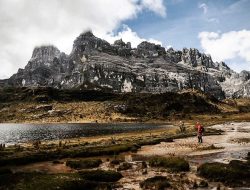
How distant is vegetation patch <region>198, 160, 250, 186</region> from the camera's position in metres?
31.6

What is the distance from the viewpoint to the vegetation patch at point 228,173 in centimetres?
3158

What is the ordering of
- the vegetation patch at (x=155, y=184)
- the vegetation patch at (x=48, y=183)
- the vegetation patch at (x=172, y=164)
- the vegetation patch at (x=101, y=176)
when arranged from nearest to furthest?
the vegetation patch at (x=48, y=183) → the vegetation patch at (x=155, y=184) → the vegetation patch at (x=101, y=176) → the vegetation patch at (x=172, y=164)

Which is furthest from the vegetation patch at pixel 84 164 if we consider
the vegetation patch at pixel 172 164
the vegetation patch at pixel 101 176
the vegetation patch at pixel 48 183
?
the vegetation patch at pixel 48 183

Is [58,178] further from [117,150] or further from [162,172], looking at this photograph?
[117,150]

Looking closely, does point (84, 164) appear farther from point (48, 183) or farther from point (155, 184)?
point (155, 184)

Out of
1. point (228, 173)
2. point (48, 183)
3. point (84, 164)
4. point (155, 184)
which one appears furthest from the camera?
point (84, 164)

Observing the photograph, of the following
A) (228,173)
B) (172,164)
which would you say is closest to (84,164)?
(172,164)

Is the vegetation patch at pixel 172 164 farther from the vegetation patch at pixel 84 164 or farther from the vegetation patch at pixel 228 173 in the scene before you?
the vegetation patch at pixel 84 164

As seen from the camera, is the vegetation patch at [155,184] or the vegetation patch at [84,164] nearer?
the vegetation patch at [155,184]

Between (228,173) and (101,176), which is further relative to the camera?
(101,176)

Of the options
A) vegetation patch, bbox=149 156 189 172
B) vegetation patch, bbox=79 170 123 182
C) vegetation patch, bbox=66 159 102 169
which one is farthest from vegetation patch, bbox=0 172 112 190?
vegetation patch, bbox=66 159 102 169

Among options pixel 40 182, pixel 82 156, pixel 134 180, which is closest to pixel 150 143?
pixel 82 156

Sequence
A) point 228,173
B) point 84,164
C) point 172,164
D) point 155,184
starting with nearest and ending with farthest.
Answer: point 155,184 → point 228,173 → point 172,164 → point 84,164

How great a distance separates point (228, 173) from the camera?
33.0m
